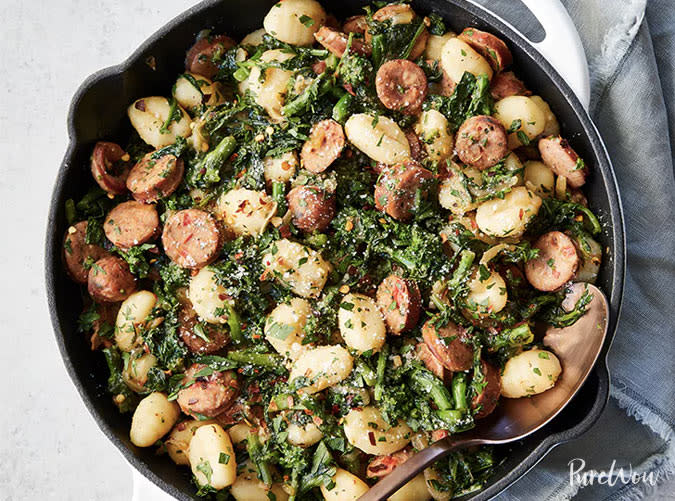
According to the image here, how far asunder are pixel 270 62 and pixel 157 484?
146 cm

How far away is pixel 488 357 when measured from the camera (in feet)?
7.80

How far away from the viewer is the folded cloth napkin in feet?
8.70

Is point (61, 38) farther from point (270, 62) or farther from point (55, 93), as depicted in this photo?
point (270, 62)

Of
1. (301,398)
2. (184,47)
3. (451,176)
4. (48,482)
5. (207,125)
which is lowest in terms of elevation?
(48,482)

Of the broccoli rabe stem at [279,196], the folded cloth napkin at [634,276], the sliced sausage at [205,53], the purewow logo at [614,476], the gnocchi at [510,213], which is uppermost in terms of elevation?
the sliced sausage at [205,53]

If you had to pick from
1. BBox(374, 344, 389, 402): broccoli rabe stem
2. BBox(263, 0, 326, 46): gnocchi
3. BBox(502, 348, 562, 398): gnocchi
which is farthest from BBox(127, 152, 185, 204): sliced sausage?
BBox(502, 348, 562, 398): gnocchi

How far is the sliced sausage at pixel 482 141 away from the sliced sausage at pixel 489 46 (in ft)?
0.77

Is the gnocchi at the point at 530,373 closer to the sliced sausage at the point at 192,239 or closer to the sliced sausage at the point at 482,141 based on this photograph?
the sliced sausage at the point at 482,141

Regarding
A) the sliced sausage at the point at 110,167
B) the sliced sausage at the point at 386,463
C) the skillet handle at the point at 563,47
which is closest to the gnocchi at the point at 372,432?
the sliced sausage at the point at 386,463

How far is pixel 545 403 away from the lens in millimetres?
2293

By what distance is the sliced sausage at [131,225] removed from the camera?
2395 mm

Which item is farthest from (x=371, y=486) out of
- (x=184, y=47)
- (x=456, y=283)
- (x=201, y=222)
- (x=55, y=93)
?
(x=55, y=93)

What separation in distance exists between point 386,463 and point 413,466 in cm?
15

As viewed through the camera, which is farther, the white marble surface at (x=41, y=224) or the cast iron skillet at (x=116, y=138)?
the white marble surface at (x=41, y=224)
